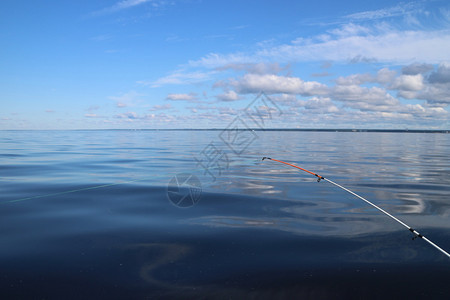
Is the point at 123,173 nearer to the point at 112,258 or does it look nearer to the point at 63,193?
the point at 63,193

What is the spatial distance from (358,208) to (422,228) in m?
2.02

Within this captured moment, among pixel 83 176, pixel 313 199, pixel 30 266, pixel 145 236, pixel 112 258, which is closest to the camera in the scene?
pixel 30 266

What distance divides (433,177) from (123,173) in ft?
52.6

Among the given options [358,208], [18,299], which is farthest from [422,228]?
[18,299]

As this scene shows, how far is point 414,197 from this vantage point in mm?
10883

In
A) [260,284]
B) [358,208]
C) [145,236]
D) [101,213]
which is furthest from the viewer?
[358,208]

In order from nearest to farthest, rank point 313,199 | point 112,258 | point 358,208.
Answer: point 112,258 < point 358,208 < point 313,199

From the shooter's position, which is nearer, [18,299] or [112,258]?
[18,299]

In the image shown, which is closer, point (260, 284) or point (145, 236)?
point (260, 284)

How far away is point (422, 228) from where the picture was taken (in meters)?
7.41

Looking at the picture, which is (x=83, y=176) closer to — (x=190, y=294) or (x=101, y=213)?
(x=101, y=213)

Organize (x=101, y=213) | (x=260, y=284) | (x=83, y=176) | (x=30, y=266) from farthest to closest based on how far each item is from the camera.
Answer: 1. (x=83, y=176)
2. (x=101, y=213)
3. (x=30, y=266)
4. (x=260, y=284)

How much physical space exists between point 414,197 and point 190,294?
31.6 ft

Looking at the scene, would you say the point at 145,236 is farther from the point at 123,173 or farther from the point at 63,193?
the point at 123,173
